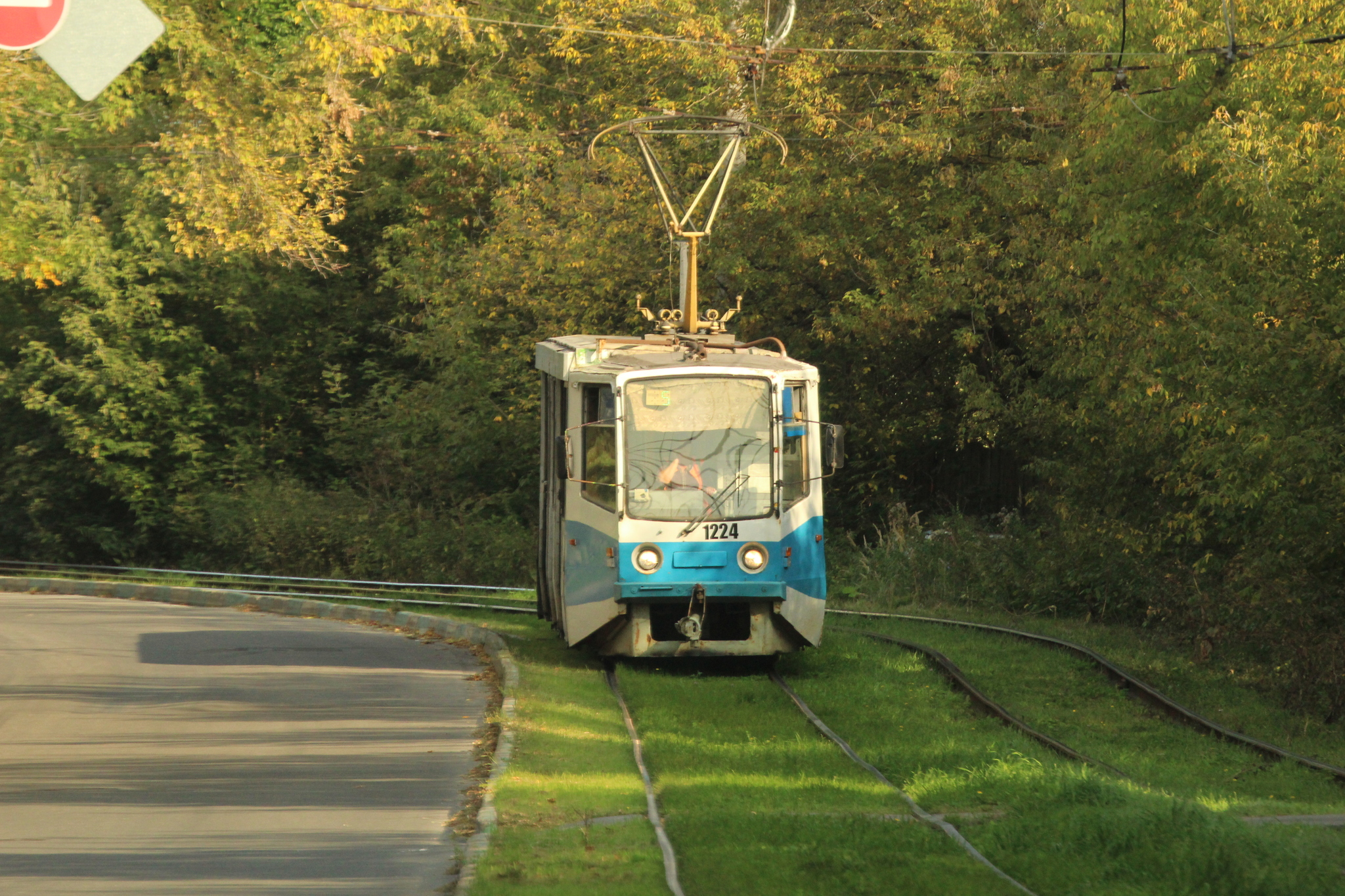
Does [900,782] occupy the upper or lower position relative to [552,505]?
lower

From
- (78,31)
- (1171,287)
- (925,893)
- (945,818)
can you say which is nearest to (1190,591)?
(1171,287)

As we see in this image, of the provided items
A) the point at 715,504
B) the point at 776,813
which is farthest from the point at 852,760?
the point at 715,504

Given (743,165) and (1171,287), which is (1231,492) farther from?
(743,165)

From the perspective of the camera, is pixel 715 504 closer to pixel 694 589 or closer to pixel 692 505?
pixel 692 505

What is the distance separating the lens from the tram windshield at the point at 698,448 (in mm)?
15578

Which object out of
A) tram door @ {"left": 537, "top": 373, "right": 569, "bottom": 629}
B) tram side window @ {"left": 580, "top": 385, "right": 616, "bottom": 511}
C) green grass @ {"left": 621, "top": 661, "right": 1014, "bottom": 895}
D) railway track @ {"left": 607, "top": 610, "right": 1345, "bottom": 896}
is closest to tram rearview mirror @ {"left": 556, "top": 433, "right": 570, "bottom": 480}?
tram door @ {"left": 537, "top": 373, "right": 569, "bottom": 629}

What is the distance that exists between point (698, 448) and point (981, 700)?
370 cm

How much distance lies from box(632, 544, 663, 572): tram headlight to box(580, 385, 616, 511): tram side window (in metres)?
0.50

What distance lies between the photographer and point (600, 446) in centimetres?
1581

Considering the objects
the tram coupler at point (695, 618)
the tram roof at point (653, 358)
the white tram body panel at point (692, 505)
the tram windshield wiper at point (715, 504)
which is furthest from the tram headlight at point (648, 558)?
the tram roof at point (653, 358)

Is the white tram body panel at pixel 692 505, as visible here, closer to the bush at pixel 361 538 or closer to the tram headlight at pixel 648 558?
the tram headlight at pixel 648 558

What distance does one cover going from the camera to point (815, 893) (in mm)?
7477

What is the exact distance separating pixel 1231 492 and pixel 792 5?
41.0ft

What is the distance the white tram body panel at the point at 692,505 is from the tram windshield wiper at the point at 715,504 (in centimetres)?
1
